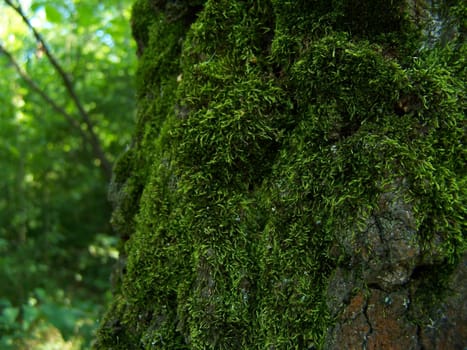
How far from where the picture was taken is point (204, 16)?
4.76 feet

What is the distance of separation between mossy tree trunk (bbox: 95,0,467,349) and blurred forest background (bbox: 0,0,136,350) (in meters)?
3.78

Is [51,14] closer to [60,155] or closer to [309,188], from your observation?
[309,188]

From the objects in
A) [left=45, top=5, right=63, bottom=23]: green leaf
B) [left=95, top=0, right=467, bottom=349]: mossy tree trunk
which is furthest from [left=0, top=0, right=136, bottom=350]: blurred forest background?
[left=95, top=0, right=467, bottom=349]: mossy tree trunk

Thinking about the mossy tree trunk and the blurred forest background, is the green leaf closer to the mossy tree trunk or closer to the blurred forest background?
the blurred forest background

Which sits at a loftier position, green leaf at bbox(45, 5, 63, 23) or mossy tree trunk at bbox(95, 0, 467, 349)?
green leaf at bbox(45, 5, 63, 23)

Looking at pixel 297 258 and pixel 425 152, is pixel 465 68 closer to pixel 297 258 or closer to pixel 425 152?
pixel 425 152

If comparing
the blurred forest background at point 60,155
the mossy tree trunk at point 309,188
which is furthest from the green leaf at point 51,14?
the mossy tree trunk at point 309,188

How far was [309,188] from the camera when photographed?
1.23 m

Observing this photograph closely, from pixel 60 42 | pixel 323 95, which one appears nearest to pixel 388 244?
pixel 323 95

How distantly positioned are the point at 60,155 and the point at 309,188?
20.9 ft

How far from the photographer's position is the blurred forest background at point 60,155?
5680 millimetres

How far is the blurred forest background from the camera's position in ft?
18.6

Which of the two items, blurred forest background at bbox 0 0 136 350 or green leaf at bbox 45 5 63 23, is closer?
green leaf at bbox 45 5 63 23

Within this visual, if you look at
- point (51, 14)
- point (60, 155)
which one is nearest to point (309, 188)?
point (51, 14)
